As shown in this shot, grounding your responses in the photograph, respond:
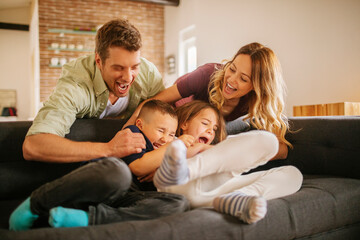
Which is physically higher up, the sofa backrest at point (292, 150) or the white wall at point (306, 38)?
the white wall at point (306, 38)

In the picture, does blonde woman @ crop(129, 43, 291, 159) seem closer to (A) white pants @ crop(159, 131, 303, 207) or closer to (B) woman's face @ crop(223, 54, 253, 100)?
(B) woman's face @ crop(223, 54, 253, 100)

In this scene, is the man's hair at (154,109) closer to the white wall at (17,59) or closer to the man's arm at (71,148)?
the man's arm at (71,148)

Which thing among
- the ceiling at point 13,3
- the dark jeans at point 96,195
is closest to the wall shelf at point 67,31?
the ceiling at point 13,3

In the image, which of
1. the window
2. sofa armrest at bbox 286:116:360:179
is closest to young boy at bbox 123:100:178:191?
sofa armrest at bbox 286:116:360:179

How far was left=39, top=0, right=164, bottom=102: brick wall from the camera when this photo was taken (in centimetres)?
603

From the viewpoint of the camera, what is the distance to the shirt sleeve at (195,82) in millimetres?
1865

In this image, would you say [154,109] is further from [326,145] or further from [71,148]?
[326,145]

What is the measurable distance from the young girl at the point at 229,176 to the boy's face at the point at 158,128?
109mm

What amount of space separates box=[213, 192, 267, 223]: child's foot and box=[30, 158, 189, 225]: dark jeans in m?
0.16

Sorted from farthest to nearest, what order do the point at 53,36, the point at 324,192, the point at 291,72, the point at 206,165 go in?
the point at 53,36 < the point at 291,72 < the point at 324,192 < the point at 206,165

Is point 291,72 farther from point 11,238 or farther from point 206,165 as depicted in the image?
point 11,238

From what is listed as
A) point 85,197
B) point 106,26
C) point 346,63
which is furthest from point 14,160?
point 346,63

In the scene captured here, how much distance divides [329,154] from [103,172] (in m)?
1.25

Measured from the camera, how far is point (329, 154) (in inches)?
64.7
